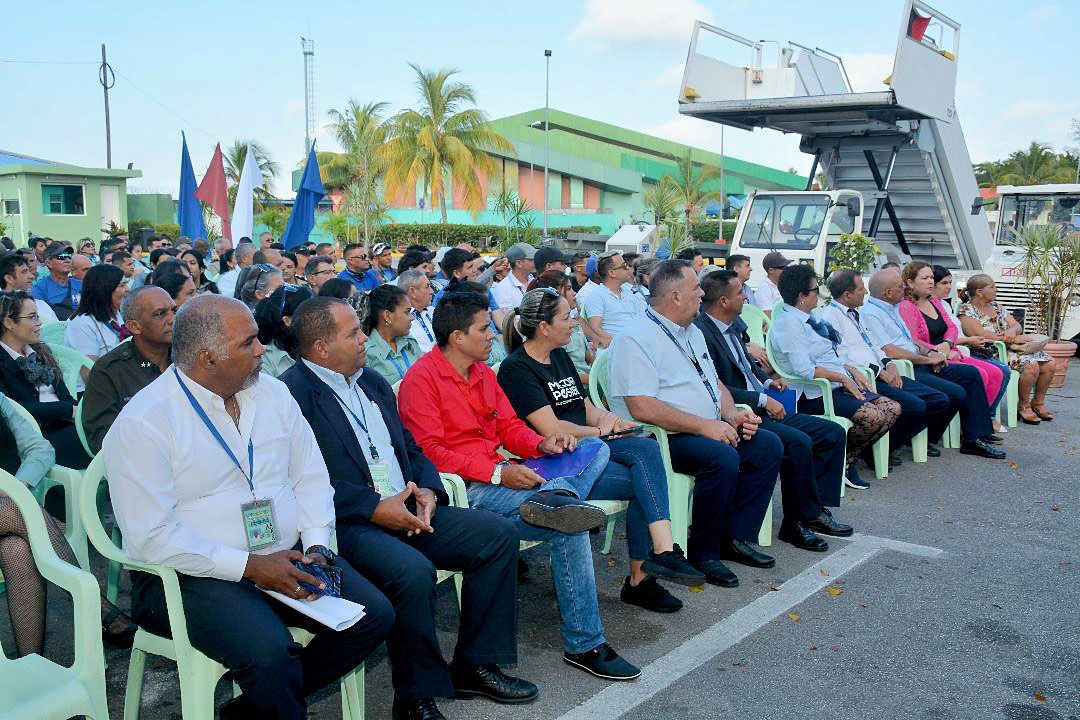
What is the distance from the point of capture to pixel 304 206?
12.1 m

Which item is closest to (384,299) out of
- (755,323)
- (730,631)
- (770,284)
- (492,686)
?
(492,686)

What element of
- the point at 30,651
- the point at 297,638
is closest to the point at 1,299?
the point at 30,651

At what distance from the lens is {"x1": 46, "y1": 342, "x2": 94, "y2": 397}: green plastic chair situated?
4.97 metres

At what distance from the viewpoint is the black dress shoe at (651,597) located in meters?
4.21

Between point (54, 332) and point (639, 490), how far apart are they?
4022mm

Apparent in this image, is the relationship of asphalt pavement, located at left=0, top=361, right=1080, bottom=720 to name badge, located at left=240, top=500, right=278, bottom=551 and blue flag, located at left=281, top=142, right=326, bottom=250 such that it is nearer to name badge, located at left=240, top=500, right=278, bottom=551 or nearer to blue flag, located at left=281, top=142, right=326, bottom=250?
name badge, located at left=240, top=500, right=278, bottom=551

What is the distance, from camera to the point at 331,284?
5.17 m

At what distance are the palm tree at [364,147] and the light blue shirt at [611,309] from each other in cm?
2696

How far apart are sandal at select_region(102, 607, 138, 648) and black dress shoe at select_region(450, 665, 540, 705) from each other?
54.0 inches

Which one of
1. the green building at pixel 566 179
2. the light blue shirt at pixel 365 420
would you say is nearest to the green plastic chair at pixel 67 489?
the light blue shirt at pixel 365 420

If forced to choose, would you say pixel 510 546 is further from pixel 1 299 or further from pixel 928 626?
pixel 1 299

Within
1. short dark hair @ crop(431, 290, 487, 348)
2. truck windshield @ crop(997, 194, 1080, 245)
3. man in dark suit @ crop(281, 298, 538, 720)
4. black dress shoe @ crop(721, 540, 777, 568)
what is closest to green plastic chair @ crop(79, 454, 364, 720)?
man in dark suit @ crop(281, 298, 538, 720)

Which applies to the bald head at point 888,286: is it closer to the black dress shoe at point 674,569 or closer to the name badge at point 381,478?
the black dress shoe at point 674,569

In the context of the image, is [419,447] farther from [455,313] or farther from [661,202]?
[661,202]
